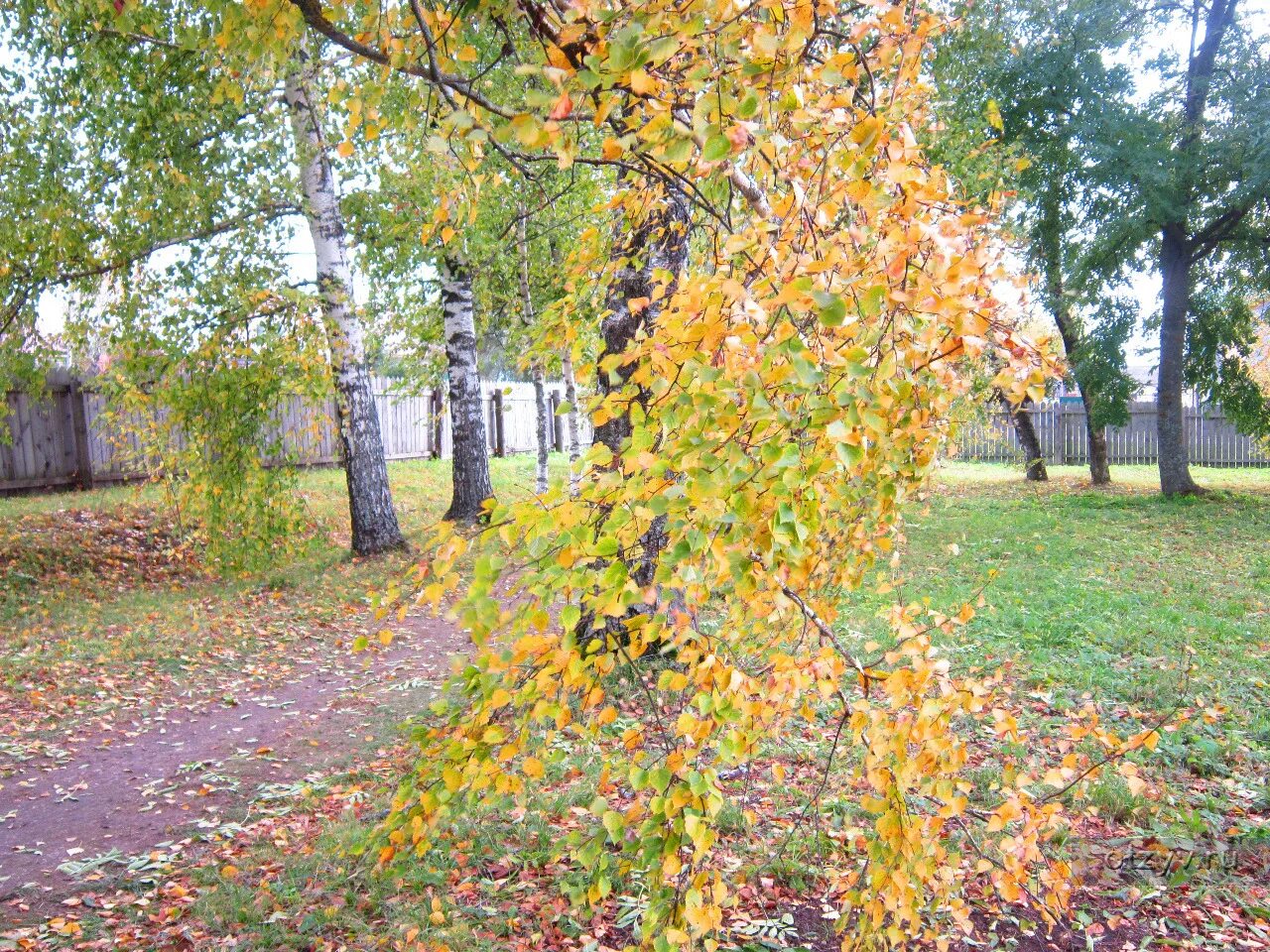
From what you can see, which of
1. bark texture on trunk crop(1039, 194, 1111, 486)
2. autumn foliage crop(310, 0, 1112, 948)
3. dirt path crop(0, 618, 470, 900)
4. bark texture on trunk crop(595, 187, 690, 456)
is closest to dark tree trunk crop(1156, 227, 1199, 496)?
bark texture on trunk crop(1039, 194, 1111, 486)

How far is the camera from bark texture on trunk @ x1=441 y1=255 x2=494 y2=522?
10.2 m

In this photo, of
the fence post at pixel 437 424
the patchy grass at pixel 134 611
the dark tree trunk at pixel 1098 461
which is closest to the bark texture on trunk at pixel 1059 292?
the dark tree trunk at pixel 1098 461

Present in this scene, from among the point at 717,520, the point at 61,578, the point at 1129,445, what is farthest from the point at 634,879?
the point at 1129,445

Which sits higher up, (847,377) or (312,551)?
(847,377)

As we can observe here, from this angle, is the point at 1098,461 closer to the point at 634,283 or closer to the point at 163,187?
the point at 634,283

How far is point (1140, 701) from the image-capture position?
4793 millimetres

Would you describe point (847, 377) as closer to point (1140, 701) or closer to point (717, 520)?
point (717, 520)

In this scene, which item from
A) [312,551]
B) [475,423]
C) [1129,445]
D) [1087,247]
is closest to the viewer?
[312,551]

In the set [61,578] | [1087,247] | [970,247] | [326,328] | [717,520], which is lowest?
[61,578]

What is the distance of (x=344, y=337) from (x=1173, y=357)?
1078 cm

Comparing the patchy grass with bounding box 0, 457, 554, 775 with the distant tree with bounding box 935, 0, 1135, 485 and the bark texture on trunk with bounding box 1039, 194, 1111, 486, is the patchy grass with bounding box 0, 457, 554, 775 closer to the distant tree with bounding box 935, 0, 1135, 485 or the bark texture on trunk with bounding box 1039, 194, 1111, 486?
the distant tree with bounding box 935, 0, 1135, 485

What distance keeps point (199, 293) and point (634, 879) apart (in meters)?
7.08

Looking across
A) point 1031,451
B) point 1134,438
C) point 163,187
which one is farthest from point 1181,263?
point 163,187

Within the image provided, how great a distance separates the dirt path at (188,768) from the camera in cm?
377
